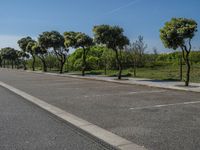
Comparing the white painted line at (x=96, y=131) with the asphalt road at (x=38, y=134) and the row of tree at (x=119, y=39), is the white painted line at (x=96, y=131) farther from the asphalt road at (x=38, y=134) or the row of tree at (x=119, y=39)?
the row of tree at (x=119, y=39)

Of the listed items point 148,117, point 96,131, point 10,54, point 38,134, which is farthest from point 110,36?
point 10,54

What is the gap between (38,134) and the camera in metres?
7.80

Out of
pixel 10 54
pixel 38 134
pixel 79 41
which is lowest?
pixel 38 134

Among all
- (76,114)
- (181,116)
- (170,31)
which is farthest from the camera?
→ (170,31)

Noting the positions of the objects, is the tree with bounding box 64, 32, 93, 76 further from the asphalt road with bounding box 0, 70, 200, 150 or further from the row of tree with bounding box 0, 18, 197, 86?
the asphalt road with bounding box 0, 70, 200, 150

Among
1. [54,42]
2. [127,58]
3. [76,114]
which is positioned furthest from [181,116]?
[54,42]

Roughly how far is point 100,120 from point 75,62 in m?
38.3

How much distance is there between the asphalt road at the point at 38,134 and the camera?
6803 millimetres

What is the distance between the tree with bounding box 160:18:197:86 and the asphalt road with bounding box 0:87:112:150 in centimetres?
896

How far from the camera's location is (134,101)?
12.9m

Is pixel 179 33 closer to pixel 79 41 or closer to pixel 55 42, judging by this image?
pixel 79 41

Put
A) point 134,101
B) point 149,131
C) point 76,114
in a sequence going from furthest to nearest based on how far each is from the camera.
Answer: point 134,101 < point 76,114 < point 149,131

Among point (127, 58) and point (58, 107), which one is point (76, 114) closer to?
point (58, 107)

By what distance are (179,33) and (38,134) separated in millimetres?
11353
